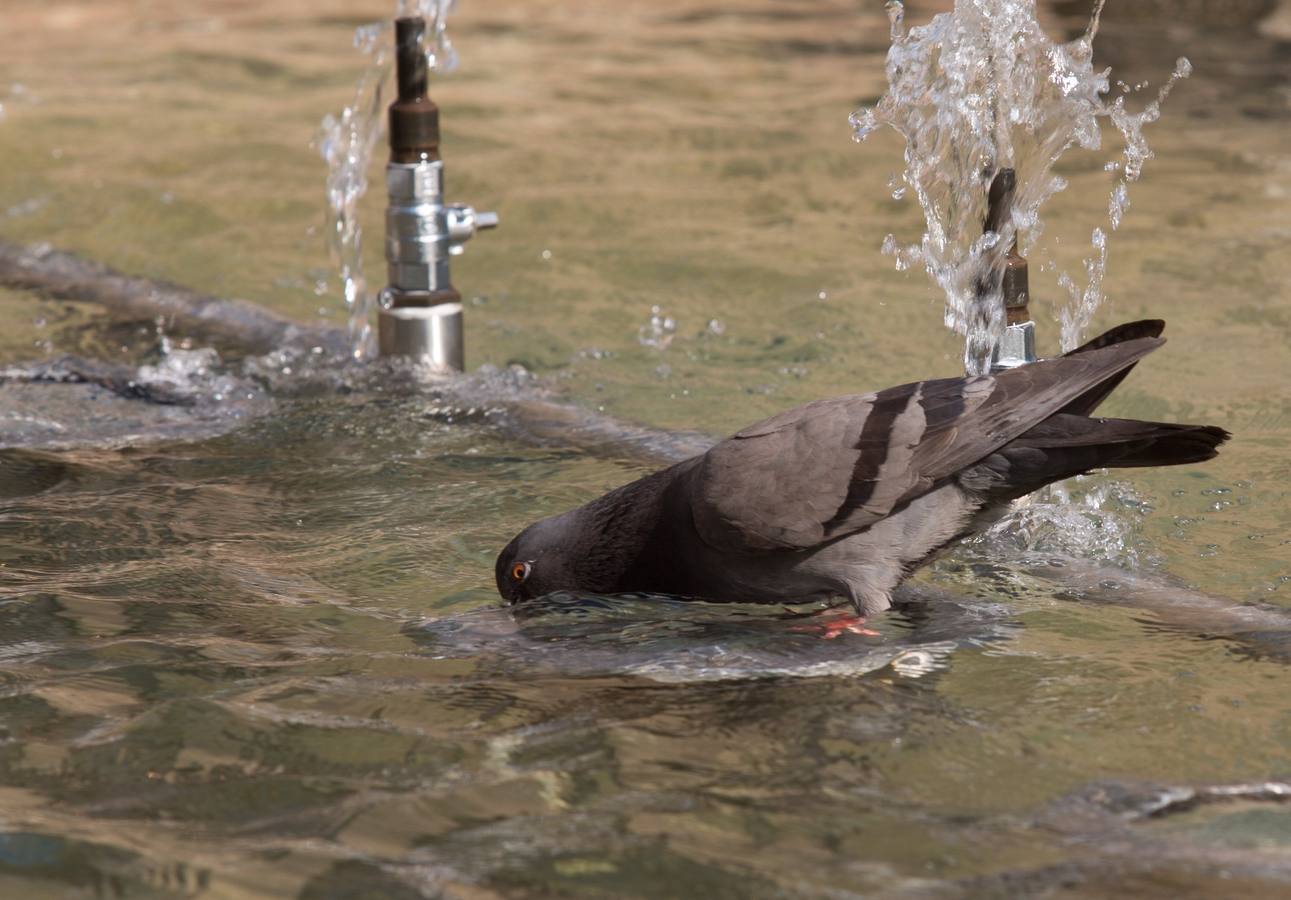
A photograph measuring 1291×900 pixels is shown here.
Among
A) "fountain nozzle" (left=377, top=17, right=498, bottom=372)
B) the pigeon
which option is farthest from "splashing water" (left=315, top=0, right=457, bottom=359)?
the pigeon

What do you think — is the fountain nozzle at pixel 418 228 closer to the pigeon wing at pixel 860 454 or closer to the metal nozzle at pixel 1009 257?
the metal nozzle at pixel 1009 257

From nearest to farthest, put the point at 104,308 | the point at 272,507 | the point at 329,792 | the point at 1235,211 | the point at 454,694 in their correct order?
1. the point at 329,792
2. the point at 454,694
3. the point at 272,507
4. the point at 104,308
5. the point at 1235,211

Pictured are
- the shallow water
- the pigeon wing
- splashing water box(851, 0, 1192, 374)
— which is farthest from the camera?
splashing water box(851, 0, 1192, 374)

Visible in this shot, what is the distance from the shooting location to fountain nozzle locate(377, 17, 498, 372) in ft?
20.8

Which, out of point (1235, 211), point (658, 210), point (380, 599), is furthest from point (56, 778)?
point (1235, 211)

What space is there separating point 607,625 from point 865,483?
30.8 inches

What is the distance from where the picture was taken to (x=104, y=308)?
7934 mm

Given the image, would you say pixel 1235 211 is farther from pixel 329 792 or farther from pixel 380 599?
pixel 329 792

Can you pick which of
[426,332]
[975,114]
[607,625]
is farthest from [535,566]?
[426,332]

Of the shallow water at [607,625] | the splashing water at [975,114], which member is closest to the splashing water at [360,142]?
the shallow water at [607,625]

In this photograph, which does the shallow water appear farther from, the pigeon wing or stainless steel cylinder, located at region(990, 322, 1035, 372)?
stainless steel cylinder, located at region(990, 322, 1035, 372)

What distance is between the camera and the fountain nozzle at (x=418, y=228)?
635 cm

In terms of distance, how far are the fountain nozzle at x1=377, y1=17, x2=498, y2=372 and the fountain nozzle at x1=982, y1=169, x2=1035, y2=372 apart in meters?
2.27

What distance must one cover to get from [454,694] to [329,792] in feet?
1.83
